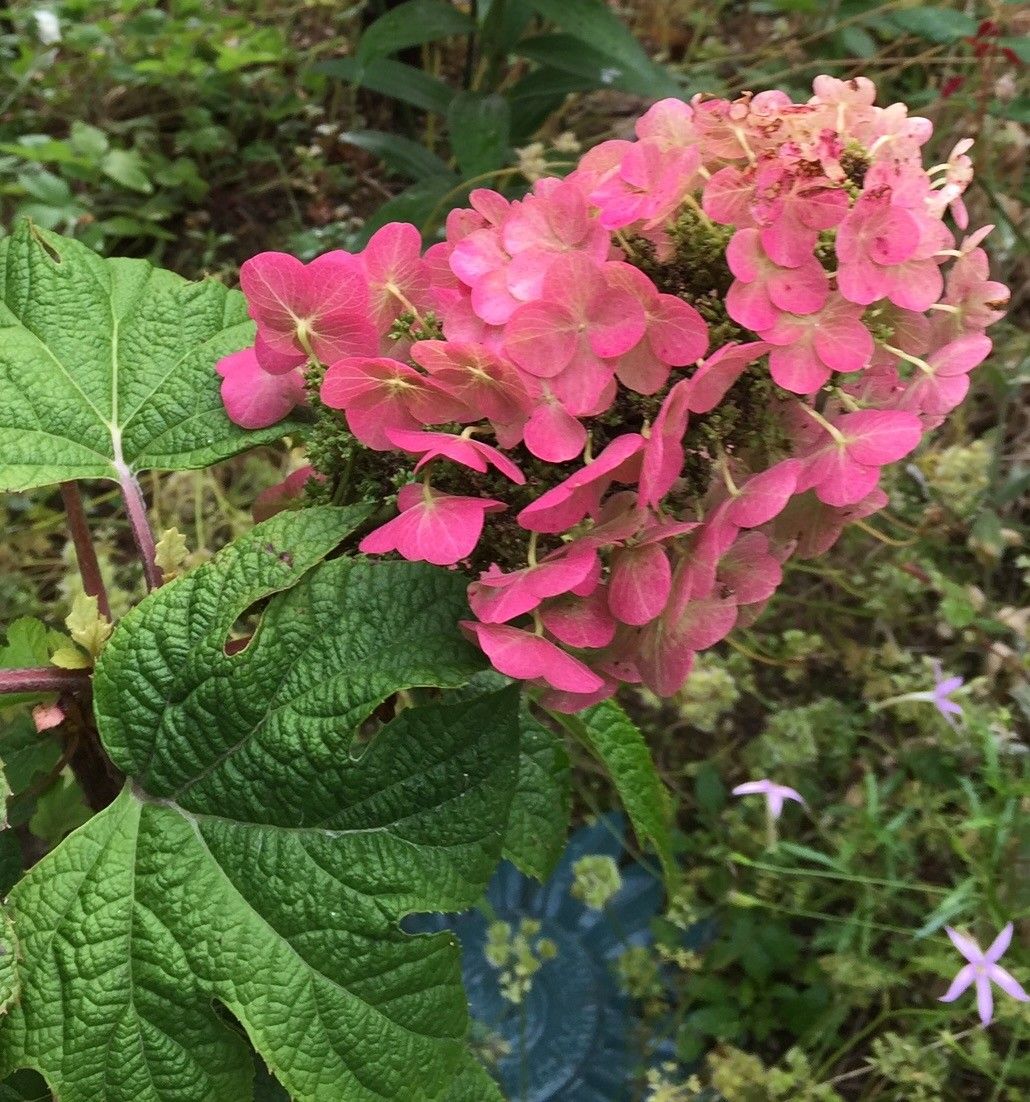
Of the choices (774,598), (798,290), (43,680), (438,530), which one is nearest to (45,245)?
(43,680)

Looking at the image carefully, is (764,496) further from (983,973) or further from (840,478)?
(983,973)

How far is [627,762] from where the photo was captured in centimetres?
74

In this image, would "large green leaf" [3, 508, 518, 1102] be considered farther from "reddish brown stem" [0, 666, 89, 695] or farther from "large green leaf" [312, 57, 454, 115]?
"large green leaf" [312, 57, 454, 115]

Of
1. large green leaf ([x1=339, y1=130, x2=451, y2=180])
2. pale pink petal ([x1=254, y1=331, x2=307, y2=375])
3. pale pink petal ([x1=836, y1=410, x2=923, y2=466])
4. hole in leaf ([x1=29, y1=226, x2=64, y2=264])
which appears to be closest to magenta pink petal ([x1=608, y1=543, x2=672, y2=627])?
pale pink petal ([x1=836, y1=410, x2=923, y2=466])

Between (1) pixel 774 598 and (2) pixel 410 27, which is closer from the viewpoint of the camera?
(2) pixel 410 27

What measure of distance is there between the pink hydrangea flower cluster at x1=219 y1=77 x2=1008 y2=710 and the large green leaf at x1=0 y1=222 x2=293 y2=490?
0.52 ft

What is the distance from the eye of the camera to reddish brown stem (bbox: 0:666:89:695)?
23.8 inches

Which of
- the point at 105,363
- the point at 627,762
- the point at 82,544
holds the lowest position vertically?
the point at 627,762

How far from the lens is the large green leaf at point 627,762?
2.38 ft

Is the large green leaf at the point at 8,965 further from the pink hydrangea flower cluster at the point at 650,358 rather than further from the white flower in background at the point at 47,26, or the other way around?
the white flower in background at the point at 47,26

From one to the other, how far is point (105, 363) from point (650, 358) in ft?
1.33

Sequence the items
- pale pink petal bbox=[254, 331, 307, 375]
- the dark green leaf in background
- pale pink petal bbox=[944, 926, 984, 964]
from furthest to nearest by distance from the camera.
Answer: the dark green leaf in background < pale pink petal bbox=[944, 926, 984, 964] < pale pink petal bbox=[254, 331, 307, 375]

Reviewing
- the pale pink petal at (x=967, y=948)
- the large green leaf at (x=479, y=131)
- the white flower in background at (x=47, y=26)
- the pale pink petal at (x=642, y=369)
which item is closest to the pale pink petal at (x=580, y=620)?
the pale pink petal at (x=642, y=369)

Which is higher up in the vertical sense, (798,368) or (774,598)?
(798,368)
